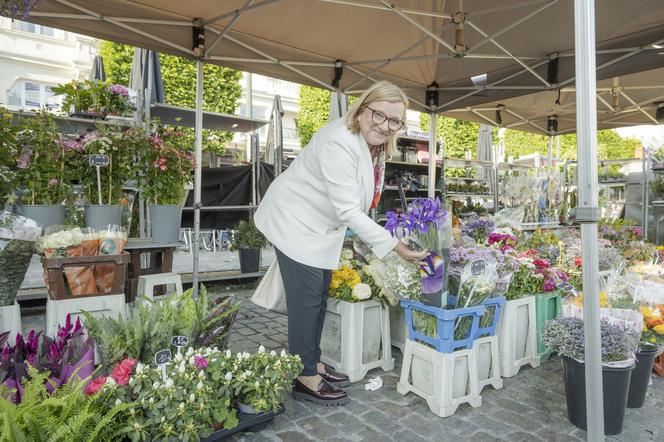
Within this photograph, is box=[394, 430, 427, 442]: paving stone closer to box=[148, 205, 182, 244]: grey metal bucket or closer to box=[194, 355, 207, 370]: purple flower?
box=[194, 355, 207, 370]: purple flower

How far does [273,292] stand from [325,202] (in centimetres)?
70

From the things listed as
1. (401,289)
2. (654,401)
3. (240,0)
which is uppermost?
(240,0)

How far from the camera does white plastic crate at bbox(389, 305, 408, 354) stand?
3043mm

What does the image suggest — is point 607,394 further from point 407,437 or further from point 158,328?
point 158,328

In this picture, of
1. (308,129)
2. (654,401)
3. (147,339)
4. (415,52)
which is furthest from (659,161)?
(308,129)

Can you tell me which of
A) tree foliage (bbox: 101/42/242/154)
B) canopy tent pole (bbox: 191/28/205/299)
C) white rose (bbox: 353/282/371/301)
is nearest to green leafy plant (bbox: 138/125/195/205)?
canopy tent pole (bbox: 191/28/205/299)

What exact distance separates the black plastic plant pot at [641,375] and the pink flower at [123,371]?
98.9 inches

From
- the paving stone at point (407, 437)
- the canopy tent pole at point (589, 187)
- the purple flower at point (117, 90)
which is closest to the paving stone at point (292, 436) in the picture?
the paving stone at point (407, 437)

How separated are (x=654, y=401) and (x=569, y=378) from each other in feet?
2.49

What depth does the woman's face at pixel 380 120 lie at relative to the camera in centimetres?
211

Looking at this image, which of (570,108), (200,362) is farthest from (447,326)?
(570,108)

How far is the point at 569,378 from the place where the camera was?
7.03 ft

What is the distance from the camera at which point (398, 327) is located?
10.1 ft

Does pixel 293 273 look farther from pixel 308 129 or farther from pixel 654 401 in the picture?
pixel 308 129
